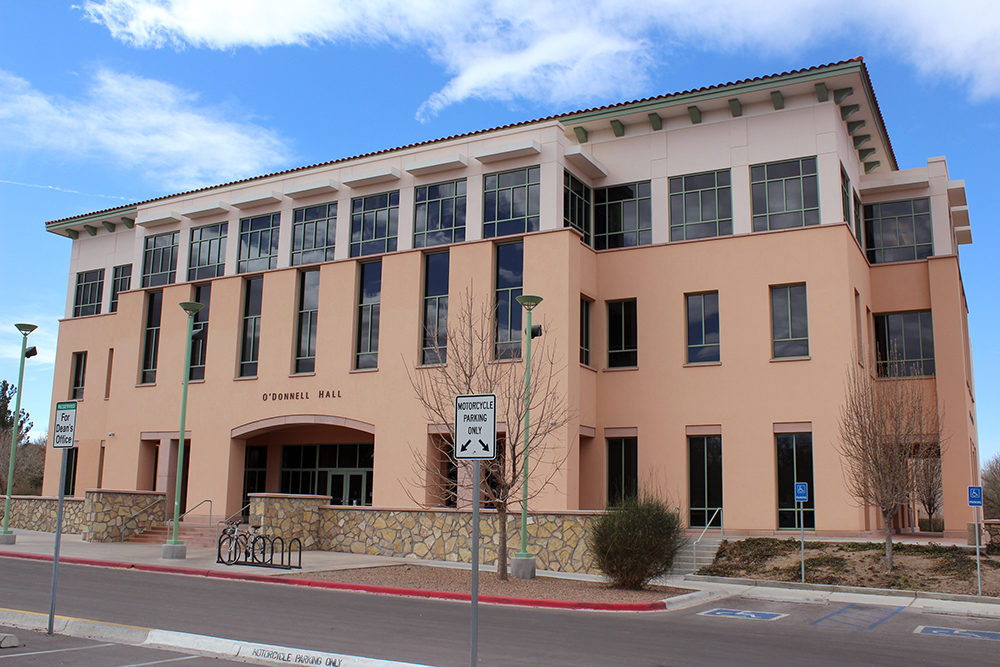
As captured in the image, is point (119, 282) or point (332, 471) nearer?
point (332, 471)

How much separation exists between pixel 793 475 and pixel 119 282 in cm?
3094

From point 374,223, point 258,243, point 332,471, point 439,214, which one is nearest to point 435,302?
point 439,214

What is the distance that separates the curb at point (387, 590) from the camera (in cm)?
1568

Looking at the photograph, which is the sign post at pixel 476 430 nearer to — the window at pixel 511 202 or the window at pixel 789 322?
the window at pixel 511 202

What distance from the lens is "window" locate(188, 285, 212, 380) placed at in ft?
111

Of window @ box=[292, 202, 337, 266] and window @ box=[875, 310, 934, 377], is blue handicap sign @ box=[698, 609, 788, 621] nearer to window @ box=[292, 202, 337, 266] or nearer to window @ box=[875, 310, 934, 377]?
window @ box=[875, 310, 934, 377]

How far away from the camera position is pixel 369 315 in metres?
30.6

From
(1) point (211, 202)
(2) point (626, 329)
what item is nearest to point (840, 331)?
(2) point (626, 329)

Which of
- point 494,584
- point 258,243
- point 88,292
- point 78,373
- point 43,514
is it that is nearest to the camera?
point 494,584

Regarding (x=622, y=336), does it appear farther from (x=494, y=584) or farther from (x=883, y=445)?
(x=494, y=584)

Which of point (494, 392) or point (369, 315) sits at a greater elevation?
point (369, 315)

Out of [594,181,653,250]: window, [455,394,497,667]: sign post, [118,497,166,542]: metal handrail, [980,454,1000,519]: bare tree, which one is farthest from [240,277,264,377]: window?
[980,454,1000,519]: bare tree

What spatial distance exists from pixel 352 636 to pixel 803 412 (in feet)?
59.9

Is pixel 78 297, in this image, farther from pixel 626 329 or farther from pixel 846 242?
pixel 846 242
